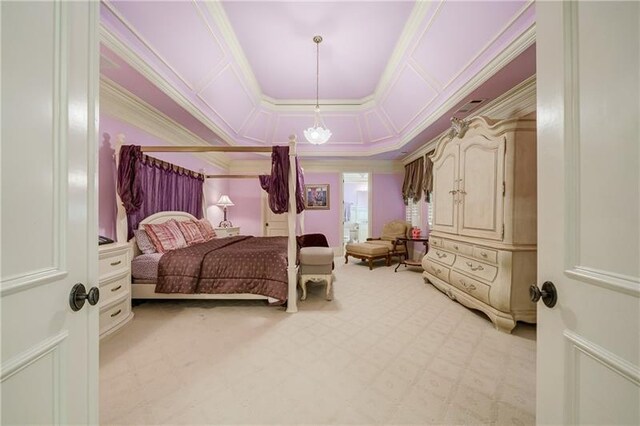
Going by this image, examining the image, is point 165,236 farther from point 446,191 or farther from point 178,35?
point 446,191

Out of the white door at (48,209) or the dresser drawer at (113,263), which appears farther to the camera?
the dresser drawer at (113,263)

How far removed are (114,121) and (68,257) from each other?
3.19 m

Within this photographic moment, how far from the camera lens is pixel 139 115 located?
332cm

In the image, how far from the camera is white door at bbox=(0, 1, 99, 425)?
0.58 meters

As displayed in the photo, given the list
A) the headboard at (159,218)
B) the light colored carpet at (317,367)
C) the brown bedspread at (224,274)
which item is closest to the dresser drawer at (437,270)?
the light colored carpet at (317,367)

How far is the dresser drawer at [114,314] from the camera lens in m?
2.25

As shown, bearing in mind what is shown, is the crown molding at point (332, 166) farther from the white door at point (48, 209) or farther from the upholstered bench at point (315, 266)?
the white door at point (48, 209)

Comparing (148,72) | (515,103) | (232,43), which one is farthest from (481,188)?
(148,72)

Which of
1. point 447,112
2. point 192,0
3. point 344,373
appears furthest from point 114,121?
point 447,112

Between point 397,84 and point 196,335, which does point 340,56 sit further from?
point 196,335

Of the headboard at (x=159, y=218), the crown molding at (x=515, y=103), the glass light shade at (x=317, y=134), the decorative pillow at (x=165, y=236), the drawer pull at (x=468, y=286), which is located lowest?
the drawer pull at (x=468, y=286)

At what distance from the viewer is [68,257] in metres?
0.72

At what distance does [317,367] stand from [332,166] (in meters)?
5.43

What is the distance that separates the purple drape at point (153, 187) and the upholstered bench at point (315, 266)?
2.26m
